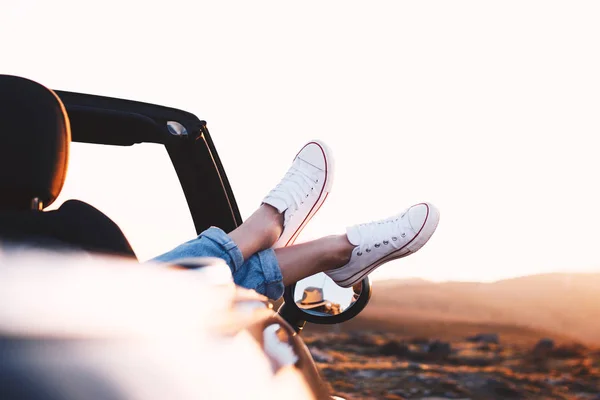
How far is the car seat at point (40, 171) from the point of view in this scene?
1223 millimetres

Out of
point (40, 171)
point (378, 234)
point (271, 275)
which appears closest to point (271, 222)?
point (271, 275)

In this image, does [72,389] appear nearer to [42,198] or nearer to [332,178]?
[42,198]

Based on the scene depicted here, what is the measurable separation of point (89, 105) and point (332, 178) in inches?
34.0

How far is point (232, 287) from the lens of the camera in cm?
106

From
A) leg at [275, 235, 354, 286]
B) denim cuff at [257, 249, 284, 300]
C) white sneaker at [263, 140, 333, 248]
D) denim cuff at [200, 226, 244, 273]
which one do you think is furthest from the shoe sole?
denim cuff at [200, 226, 244, 273]

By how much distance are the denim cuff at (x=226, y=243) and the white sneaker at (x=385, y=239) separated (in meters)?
0.47

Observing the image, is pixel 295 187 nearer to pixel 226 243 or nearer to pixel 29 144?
pixel 226 243

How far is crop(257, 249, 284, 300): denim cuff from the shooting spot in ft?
6.93

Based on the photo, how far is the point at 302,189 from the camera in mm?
2531

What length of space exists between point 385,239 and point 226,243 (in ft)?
2.25

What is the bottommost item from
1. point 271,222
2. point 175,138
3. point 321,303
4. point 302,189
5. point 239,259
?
point 321,303

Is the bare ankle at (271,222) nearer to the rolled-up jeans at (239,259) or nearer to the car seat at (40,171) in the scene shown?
the rolled-up jeans at (239,259)

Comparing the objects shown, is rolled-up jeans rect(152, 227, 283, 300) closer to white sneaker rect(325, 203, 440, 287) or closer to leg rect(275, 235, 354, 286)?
leg rect(275, 235, 354, 286)

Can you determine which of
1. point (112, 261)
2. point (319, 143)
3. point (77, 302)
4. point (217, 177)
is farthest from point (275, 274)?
point (77, 302)
